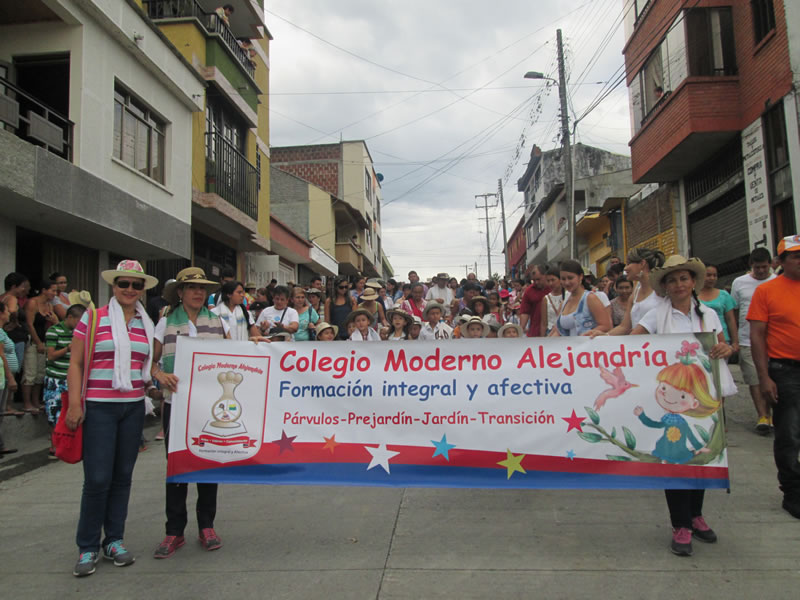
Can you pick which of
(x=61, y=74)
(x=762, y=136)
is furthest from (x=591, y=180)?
(x=61, y=74)

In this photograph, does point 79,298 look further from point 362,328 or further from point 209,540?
point 209,540

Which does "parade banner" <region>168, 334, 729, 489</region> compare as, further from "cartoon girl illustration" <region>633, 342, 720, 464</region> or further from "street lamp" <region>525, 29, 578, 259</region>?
"street lamp" <region>525, 29, 578, 259</region>

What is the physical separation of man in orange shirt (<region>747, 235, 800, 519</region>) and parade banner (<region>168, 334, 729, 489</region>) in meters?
0.76

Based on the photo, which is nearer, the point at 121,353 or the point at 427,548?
the point at 121,353

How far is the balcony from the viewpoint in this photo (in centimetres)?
1328

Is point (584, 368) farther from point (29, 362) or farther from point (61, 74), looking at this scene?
point (61, 74)

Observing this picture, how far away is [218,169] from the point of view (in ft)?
49.6

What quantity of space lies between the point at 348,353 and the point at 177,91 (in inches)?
422

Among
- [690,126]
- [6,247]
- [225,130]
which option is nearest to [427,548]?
[6,247]

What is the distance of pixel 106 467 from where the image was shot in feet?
12.4

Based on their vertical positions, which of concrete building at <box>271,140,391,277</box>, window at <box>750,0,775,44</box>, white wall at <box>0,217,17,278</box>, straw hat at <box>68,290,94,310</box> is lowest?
straw hat at <box>68,290,94,310</box>

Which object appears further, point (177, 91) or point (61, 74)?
point (177, 91)

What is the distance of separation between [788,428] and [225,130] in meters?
15.1

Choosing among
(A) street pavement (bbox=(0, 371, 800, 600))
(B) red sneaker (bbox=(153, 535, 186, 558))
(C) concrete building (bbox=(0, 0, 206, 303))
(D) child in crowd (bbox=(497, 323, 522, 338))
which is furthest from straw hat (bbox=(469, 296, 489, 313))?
(B) red sneaker (bbox=(153, 535, 186, 558))
